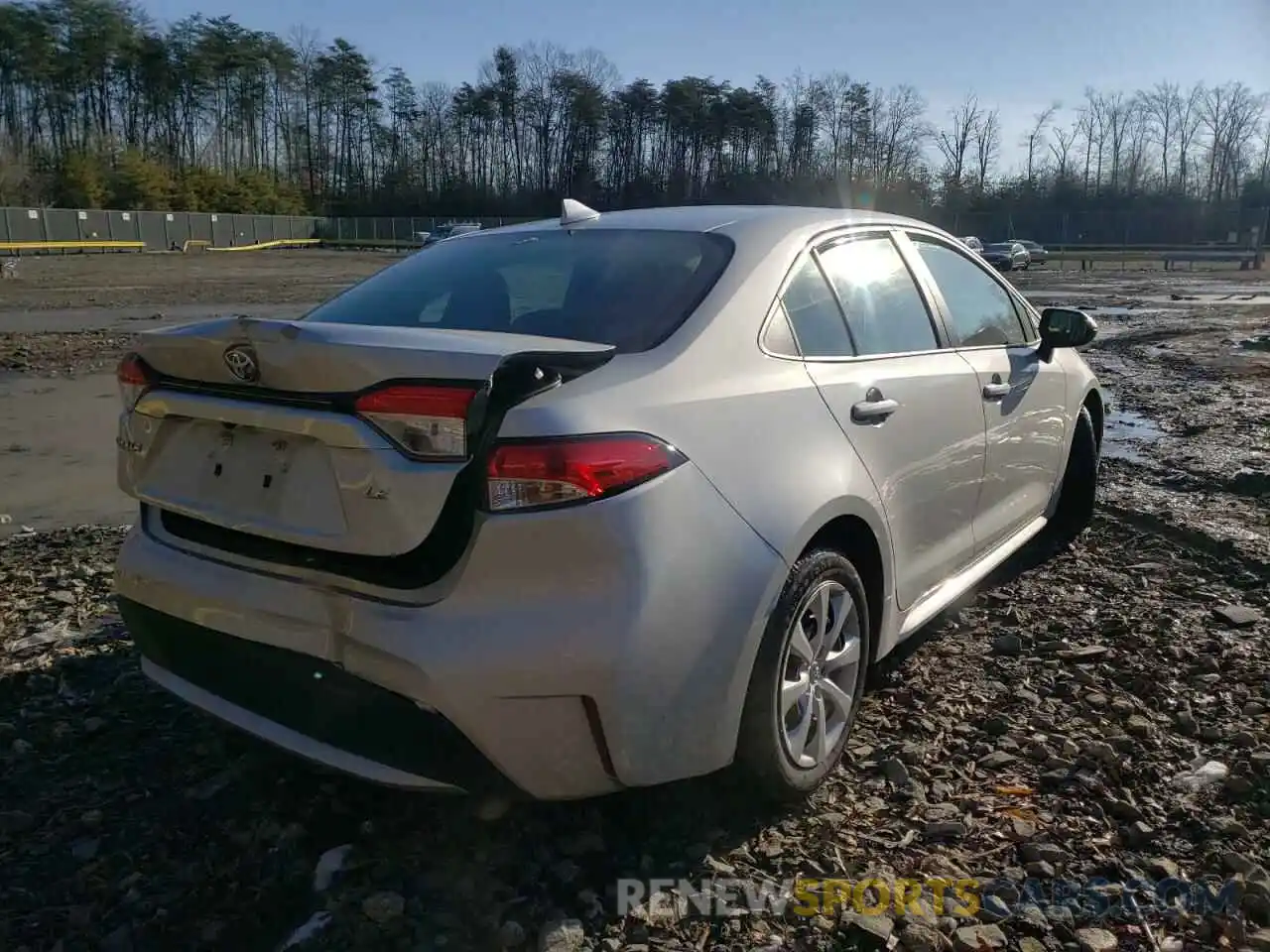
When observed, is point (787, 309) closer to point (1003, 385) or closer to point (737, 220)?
point (737, 220)

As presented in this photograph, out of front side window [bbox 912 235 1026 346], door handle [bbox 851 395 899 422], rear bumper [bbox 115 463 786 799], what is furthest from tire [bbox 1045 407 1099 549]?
rear bumper [bbox 115 463 786 799]

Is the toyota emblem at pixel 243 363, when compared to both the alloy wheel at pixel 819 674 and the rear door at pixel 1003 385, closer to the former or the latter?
the alloy wheel at pixel 819 674

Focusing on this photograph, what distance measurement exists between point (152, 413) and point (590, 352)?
1233 mm

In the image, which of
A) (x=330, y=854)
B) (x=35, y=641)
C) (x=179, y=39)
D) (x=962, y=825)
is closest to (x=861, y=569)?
(x=962, y=825)

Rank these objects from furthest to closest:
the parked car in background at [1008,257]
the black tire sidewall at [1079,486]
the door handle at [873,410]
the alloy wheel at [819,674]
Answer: the parked car in background at [1008,257], the black tire sidewall at [1079,486], the door handle at [873,410], the alloy wheel at [819,674]

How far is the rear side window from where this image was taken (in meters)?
3.00

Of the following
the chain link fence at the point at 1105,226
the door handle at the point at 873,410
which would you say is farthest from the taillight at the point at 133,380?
the chain link fence at the point at 1105,226

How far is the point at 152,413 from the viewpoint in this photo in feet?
8.96

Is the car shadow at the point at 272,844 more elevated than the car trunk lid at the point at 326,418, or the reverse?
the car trunk lid at the point at 326,418

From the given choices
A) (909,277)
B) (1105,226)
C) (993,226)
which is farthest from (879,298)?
(1105,226)

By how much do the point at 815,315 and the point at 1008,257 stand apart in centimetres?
4482

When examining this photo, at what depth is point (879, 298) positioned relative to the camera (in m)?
3.49

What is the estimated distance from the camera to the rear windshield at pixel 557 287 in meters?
2.80

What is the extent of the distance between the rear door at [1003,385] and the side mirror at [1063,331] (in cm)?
6
